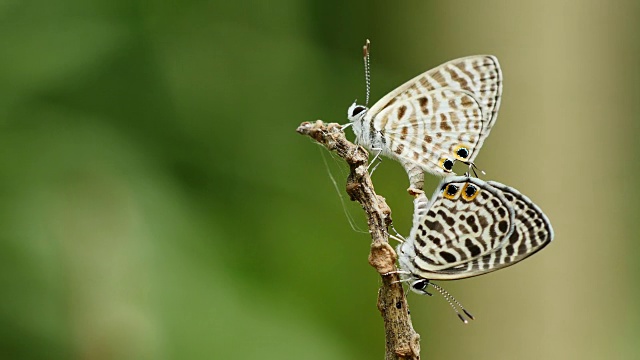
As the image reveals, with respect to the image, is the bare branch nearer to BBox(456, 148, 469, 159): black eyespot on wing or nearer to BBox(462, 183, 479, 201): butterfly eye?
BBox(462, 183, 479, 201): butterfly eye

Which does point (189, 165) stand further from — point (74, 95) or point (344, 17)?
point (344, 17)

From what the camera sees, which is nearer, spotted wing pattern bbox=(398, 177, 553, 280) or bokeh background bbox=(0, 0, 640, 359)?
spotted wing pattern bbox=(398, 177, 553, 280)

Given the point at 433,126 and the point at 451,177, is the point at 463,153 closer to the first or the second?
the point at 433,126

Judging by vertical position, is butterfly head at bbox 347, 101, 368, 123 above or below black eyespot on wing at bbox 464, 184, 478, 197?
above

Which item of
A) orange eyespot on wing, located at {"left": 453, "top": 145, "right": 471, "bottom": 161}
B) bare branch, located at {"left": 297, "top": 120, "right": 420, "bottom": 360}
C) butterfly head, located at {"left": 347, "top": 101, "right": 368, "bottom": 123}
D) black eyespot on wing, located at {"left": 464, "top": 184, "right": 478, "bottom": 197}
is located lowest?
bare branch, located at {"left": 297, "top": 120, "right": 420, "bottom": 360}

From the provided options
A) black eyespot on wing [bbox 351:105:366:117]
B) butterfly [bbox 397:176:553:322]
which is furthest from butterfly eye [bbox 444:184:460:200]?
black eyespot on wing [bbox 351:105:366:117]

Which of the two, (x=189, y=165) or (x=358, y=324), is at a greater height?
(x=189, y=165)

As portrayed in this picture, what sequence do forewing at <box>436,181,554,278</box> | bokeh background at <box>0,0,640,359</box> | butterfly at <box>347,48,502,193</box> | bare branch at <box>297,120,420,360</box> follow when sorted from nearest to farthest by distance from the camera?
bare branch at <box>297,120,420,360</box> < forewing at <box>436,181,554,278</box> < butterfly at <box>347,48,502,193</box> < bokeh background at <box>0,0,640,359</box>

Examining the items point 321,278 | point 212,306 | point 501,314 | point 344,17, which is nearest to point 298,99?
point 344,17

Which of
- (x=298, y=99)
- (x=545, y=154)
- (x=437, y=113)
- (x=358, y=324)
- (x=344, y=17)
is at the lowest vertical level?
(x=358, y=324)
